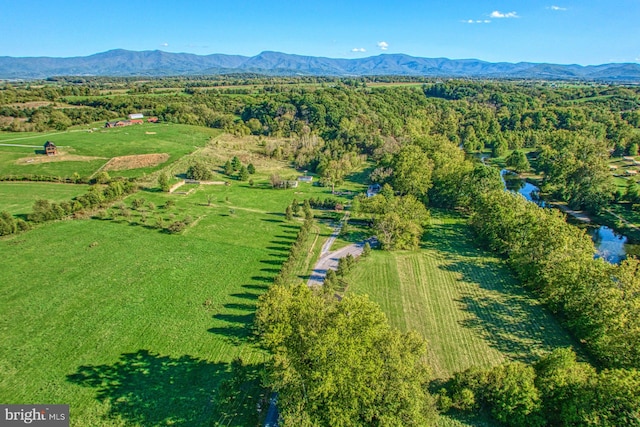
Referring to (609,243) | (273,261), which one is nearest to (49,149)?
(273,261)

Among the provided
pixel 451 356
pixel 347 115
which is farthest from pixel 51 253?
pixel 347 115

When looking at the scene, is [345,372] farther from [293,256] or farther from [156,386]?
[293,256]

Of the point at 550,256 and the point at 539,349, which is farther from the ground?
the point at 550,256

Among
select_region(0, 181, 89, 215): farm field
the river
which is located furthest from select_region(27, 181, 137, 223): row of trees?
the river

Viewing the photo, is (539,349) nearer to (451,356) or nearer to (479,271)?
(451,356)

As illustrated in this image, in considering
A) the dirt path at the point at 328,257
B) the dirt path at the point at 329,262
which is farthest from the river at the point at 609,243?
the dirt path at the point at 328,257

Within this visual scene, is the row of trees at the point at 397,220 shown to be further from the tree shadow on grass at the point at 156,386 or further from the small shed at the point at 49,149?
the small shed at the point at 49,149
